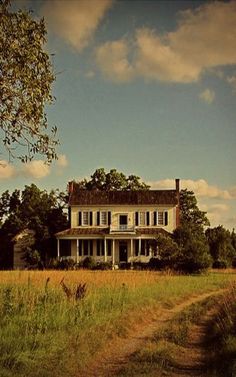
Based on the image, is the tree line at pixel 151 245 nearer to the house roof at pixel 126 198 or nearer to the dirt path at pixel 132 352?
the house roof at pixel 126 198

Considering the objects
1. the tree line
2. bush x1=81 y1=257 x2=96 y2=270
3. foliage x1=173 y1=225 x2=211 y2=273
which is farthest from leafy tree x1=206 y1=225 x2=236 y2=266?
bush x1=81 y1=257 x2=96 y2=270

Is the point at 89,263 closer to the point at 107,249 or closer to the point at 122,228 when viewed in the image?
the point at 107,249

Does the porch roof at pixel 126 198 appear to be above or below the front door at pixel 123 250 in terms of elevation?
above

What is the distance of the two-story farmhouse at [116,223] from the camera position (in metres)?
54.8

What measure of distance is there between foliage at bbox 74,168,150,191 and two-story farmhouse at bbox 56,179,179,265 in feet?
46.6

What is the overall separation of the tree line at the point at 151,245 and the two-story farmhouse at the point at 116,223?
224 cm

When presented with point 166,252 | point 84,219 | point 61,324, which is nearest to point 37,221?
point 84,219

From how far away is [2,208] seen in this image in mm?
70750

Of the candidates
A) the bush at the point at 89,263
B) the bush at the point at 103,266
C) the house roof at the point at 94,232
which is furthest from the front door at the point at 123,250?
the bush at the point at 103,266

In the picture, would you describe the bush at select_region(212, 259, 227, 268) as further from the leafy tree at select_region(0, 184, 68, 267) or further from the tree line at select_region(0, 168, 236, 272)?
the leafy tree at select_region(0, 184, 68, 267)

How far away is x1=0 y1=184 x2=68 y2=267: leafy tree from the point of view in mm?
56281

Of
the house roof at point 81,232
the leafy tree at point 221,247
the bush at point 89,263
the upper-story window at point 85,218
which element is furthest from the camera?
the upper-story window at point 85,218

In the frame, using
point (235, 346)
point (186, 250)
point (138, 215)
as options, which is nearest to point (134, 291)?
point (235, 346)

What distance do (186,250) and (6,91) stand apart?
3212 centimetres
